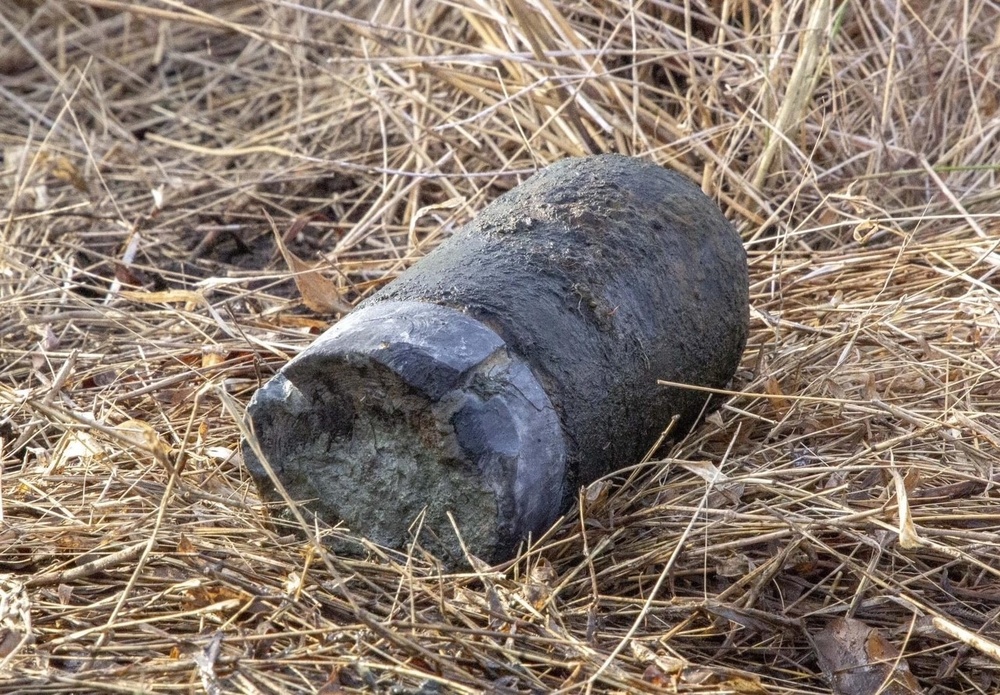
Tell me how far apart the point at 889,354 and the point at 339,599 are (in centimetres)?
158

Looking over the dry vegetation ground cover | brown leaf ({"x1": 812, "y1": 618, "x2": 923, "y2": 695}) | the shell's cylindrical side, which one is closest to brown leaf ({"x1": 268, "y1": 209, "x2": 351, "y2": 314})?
the dry vegetation ground cover

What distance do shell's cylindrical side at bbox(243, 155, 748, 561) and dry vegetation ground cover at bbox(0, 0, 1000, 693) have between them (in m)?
0.10

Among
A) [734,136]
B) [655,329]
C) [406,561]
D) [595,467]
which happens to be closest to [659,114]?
[734,136]

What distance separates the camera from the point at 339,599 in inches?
77.9

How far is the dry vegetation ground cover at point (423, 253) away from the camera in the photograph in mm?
1926

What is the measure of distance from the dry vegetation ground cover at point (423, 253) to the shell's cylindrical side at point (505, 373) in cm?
10

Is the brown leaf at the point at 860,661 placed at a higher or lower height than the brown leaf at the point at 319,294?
lower

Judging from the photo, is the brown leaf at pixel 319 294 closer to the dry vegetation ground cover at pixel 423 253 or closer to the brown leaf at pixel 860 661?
the dry vegetation ground cover at pixel 423 253

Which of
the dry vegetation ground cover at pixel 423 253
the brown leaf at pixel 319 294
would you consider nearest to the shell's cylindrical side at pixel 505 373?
the dry vegetation ground cover at pixel 423 253

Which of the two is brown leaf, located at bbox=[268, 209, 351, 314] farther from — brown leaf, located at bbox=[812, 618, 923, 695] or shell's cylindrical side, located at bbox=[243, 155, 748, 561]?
brown leaf, located at bbox=[812, 618, 923, 695]

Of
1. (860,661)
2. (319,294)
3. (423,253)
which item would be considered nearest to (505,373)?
(860,661)

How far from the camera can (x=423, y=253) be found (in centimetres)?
351

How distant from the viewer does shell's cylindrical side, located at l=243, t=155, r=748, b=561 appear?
2064 millimetres

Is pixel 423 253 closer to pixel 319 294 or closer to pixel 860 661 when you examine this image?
pixel 319 294
